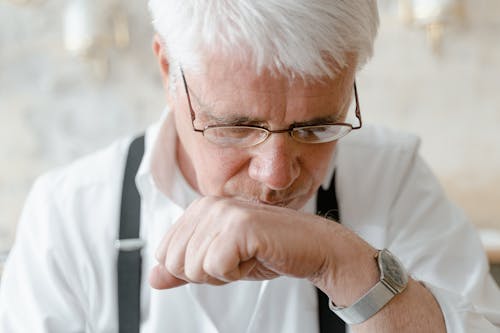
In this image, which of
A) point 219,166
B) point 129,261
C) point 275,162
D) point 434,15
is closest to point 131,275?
point 129,261

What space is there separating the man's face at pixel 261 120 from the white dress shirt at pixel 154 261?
0.29 metres

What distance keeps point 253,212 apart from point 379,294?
265 millimetres

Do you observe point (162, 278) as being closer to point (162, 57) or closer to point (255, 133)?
point (255, 133)

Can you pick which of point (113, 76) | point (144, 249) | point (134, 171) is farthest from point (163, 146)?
point (113, 76)

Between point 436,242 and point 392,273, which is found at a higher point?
point 392,273

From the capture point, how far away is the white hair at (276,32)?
1197 mm

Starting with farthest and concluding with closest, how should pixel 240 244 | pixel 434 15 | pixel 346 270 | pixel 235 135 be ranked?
pixel 434 15 → pixel 235 135 → pixel 346 270 → pixel 240 244

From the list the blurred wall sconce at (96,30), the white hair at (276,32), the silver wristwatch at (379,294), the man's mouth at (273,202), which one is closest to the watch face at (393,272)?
the silver wristwatch at (379,294)

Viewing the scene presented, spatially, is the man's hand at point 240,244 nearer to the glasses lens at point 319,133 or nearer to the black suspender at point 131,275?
the glasses lens at point 319,133

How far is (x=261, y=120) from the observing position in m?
1.24

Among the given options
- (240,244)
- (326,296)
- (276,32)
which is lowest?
(326,296)

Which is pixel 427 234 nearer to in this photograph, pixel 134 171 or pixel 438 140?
pixel 134 171

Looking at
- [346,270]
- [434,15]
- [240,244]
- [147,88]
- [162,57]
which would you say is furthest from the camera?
[147,88]

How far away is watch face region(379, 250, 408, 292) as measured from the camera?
3.91 ft
